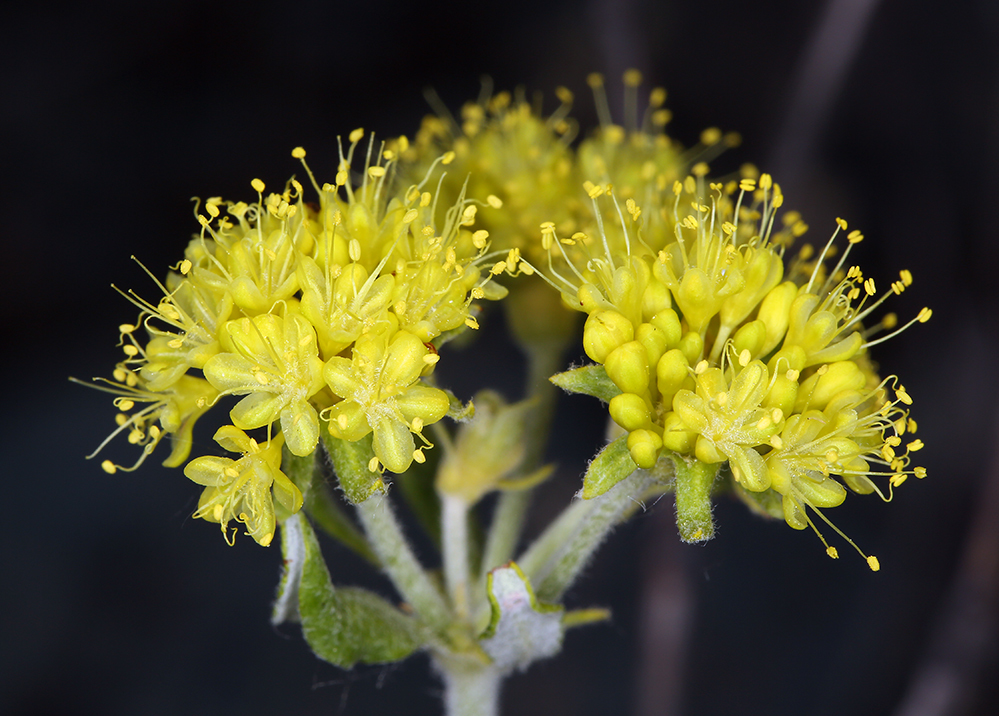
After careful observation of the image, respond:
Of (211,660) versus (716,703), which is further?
(716,703)

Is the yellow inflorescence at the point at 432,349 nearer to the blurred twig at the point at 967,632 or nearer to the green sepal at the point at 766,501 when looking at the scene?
the green sepal at the point at 766,501

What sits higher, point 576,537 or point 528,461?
point 528,461

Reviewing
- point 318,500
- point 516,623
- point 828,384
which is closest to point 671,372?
point 828,384

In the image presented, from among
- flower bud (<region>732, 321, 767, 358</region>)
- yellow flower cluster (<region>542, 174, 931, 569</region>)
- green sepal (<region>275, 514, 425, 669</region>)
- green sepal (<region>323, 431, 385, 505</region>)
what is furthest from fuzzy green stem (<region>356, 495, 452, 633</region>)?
flower bud (<region>732, 321, 767, 358</region>)

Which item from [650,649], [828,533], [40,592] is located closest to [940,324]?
[828,533]

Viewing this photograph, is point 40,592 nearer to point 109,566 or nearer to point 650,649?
point 109,566

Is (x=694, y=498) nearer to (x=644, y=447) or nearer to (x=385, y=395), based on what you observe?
(x=644, y=447)
